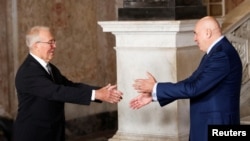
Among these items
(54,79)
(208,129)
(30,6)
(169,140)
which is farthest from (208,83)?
(30,6)

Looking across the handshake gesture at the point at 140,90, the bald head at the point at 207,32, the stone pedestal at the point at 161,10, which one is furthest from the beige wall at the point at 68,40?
the bald head at the point at 207,32

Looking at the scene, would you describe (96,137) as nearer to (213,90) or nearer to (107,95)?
(107,95)

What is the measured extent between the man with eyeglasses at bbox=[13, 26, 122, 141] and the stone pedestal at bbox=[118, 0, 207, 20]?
1791 millimetres

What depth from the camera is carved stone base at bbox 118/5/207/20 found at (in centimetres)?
782

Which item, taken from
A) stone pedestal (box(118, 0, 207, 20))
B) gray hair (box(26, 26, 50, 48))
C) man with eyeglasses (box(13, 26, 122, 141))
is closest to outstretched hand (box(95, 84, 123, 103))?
man with eyeglasses (box(13, 26, 122, 141))

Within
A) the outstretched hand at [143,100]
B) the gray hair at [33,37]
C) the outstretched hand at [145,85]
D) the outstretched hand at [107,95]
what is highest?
the gray hair at [33,37]

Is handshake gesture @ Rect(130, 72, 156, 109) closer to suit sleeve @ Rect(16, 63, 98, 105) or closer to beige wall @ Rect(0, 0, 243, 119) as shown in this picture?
suit sleeve @ Rect(16, 63, 98, 105)

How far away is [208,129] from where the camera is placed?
5887 millimetres

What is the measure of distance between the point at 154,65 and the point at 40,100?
1884 millimetres

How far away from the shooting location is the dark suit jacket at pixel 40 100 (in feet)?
20.1

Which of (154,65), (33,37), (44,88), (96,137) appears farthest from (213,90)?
(96,137)

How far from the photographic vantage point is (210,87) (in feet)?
19.6

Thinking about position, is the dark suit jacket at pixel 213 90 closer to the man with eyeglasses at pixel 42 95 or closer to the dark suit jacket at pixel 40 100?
the man with eyeglasses at pixel 42 95

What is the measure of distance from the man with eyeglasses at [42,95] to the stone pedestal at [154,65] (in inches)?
61.4
